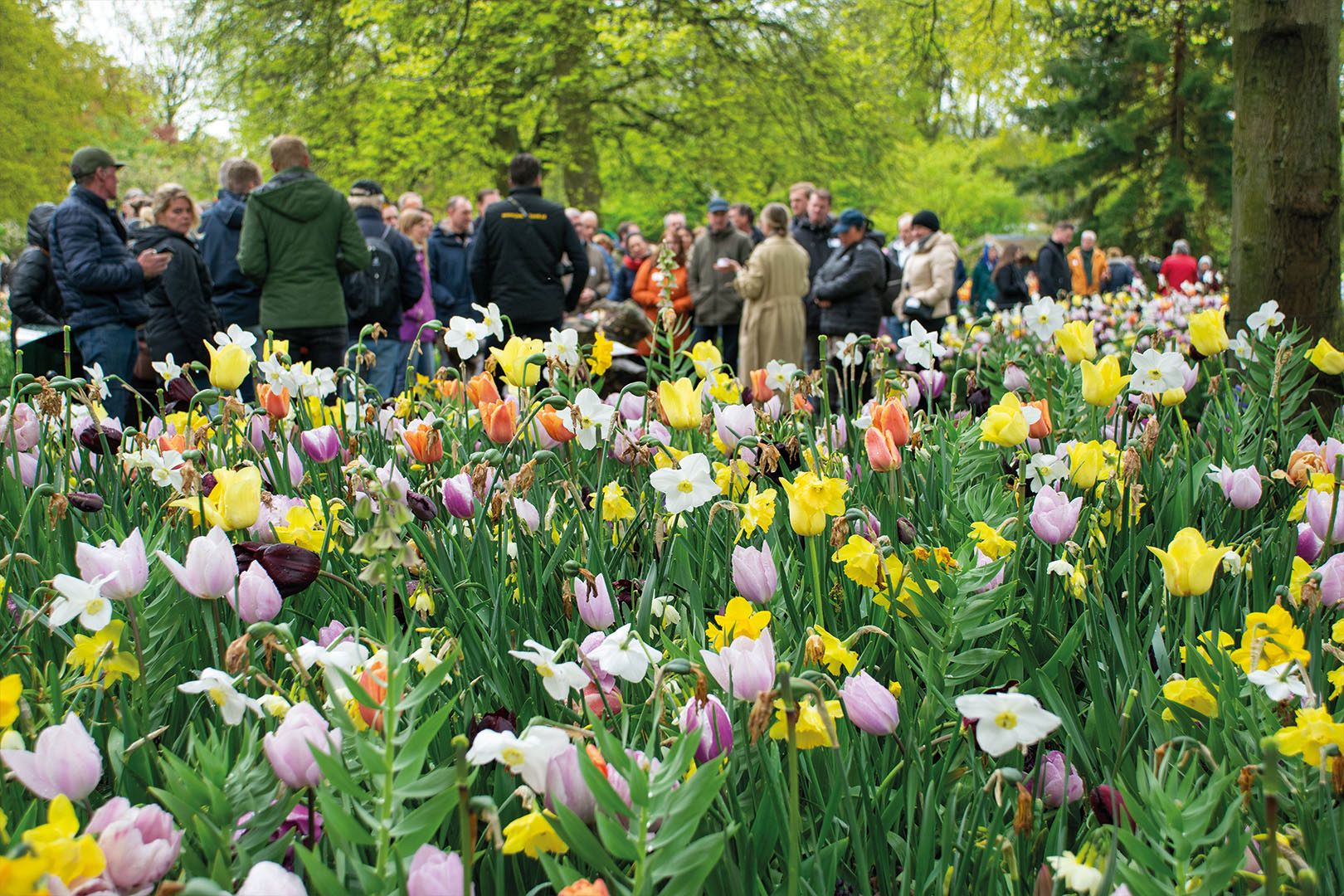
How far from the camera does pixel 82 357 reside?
5.97 metres

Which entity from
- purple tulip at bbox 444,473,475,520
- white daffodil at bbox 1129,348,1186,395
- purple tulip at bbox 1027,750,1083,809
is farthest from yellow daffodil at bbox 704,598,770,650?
white daffodil at bbox 1129,348,1186,395

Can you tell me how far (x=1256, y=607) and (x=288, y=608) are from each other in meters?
1.48

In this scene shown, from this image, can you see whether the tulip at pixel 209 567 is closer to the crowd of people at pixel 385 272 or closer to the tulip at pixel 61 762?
the tulip at pixel 61 762

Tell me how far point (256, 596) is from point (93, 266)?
A: 4.67 m

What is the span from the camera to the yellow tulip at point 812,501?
1.70m

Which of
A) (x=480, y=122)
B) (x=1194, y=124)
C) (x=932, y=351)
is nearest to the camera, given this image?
(x=932, y=351)

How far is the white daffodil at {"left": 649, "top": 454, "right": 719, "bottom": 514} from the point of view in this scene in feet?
6.06

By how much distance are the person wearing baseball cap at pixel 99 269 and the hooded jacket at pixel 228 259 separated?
2.08 ft

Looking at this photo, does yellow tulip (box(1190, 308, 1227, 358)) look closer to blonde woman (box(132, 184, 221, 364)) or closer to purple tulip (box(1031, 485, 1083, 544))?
purple tulip (box(1031, 485, 1083, 544))

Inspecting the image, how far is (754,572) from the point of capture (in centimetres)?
171

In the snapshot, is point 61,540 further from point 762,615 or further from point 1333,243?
point 1333,243

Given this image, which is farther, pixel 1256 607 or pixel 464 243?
pixel 464 243

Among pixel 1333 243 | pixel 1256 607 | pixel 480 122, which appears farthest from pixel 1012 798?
pixel 480 122

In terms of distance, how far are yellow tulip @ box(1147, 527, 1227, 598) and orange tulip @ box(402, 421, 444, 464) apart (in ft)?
4.56
